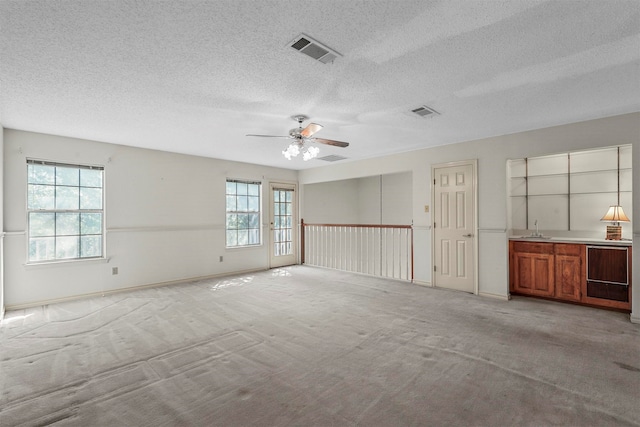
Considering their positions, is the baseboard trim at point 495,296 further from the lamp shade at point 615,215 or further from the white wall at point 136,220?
the white wall at point 136,220

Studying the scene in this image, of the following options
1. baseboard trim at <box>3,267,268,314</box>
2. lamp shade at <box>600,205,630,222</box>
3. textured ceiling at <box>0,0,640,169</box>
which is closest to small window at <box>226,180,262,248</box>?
baseboard trim at <box>3,267,268,314</box>

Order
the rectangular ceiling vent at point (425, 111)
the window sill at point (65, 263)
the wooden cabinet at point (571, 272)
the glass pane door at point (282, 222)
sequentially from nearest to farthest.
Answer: the rectangular ceiling vent at point (425, 111) → the wooden cabinet at point (571, 272) → the window sill at point (65, 263) → the glass pane door at point (282, 222)

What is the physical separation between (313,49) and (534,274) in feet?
14.8

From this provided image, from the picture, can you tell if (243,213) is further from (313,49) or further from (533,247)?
(533,247)

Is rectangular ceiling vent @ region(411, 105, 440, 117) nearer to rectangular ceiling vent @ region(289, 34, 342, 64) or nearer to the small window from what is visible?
rectangular ceiling vent @ region(289, 34, 342, 64)

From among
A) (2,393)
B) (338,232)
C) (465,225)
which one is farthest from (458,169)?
(2,393)

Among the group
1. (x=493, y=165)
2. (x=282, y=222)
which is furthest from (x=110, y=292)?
(x=493, y=165)

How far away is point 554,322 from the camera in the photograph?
3508 mm

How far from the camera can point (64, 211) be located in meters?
4.54

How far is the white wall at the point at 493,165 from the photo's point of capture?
371 cm

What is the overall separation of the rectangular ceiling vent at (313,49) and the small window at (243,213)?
4.71 meters

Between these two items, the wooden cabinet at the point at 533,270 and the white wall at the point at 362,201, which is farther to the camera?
the white wall at the point at 362,201

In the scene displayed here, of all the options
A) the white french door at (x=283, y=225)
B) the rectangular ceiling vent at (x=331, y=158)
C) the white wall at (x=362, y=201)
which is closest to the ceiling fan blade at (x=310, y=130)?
the rectangular ceiling vent at (x=331, y=158)

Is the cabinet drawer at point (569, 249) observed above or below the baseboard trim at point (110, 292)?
above
